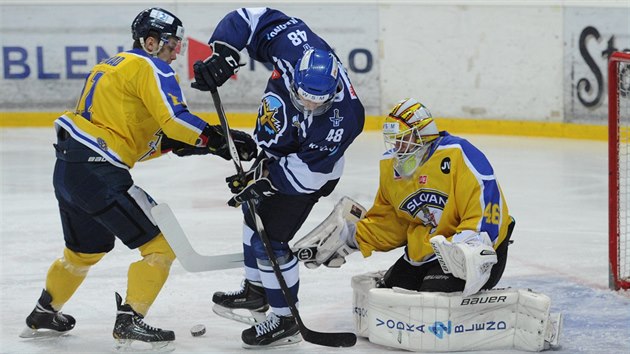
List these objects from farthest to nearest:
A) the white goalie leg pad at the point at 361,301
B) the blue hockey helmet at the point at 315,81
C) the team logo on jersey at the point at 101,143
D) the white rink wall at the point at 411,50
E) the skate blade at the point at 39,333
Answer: the white rink wall at the point at 411,50, the skate blade at the point at 39,333, the white goalie leg pad at the point at 361,301, the team logo on jersey at the point at 101,143, the blue hockey helmet at the point at 315,81

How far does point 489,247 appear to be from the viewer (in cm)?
375

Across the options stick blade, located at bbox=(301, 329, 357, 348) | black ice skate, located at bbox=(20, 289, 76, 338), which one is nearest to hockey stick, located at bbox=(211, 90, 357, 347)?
stick blade, located at bbox=(301, 329, 357, 348)

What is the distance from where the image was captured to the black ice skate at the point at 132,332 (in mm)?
3893

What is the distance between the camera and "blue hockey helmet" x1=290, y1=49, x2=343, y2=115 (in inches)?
145

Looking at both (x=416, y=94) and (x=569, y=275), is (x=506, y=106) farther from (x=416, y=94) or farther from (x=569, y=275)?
(x=569, y=275)

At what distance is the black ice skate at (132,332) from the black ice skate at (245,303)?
0.33 meters

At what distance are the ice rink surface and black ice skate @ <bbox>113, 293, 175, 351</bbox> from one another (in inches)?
3.7

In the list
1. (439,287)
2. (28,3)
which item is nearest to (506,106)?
(28,3)

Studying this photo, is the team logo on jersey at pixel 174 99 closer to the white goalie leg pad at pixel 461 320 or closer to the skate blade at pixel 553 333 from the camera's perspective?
the white goalie leg pad at pixel 461 320

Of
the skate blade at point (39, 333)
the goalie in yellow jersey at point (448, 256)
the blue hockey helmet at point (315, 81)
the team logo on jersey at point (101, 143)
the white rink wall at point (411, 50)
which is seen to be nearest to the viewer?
the blue hockey helmet at point (315, 81)

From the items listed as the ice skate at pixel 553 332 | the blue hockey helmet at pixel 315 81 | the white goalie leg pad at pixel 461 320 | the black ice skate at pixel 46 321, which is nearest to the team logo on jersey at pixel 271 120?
the blue hockey helmet at pixel 315 81

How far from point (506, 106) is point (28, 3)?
3.77 metres

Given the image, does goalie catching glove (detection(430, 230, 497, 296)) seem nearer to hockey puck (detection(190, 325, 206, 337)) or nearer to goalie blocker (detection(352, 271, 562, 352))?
goalie blocker (detection(352, 271, 562, 352))

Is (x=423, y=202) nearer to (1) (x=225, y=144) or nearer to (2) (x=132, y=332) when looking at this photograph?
(1) (x=225, y=144)
